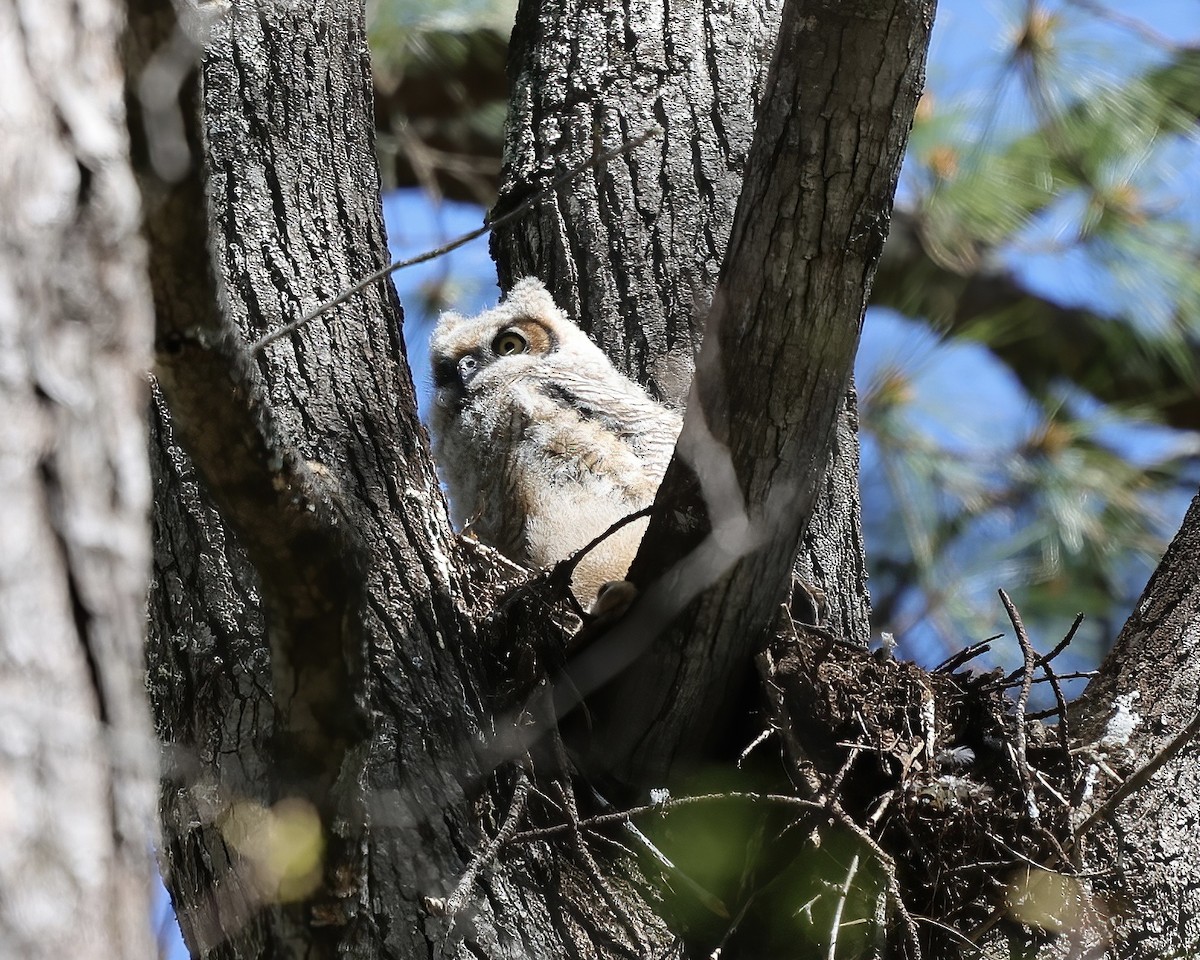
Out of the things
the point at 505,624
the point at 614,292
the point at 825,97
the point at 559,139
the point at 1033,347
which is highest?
the point at 825,97

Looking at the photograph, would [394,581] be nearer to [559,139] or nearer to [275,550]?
[275,550]

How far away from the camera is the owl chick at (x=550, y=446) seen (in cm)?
260

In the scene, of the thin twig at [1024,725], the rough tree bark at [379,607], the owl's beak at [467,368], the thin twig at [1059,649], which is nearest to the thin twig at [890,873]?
the rough tree bark at [379,607]

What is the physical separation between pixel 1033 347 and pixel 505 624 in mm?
3778

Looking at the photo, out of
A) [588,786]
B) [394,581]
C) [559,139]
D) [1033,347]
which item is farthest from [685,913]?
[1033,347]

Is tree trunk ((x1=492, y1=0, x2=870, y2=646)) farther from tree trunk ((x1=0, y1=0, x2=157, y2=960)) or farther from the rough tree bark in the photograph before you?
tree trunk ((x1=0, y1=0, x2=157, y2=960))

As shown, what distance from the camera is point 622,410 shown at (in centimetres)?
272

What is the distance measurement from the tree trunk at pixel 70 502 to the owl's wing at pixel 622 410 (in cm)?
174

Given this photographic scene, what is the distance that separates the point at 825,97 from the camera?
1.59 m

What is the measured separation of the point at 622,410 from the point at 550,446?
0.54 feet

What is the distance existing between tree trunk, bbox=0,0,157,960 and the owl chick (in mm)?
1487

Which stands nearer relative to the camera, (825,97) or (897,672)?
(825,97)

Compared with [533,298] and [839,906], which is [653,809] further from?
[533,298]

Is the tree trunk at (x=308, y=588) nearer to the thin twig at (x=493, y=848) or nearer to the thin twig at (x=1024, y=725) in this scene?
the thin twig at (x=493, y=848)
